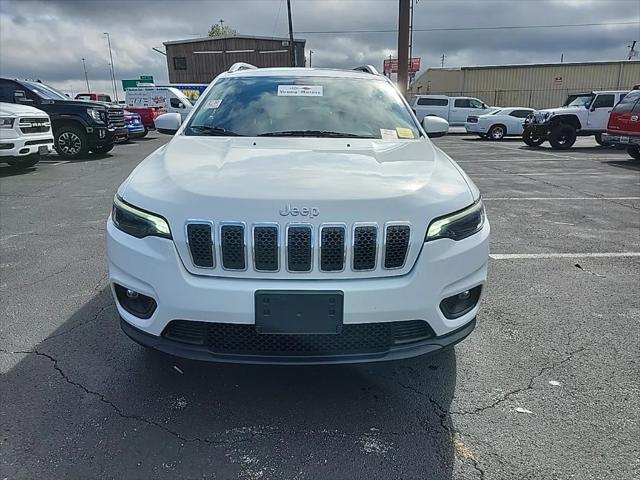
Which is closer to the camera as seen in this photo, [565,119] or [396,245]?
[396,245]

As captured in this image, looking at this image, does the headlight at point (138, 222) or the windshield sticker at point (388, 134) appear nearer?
the headlight at point (138, 222)

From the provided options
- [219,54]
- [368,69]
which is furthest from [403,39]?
[219,54]

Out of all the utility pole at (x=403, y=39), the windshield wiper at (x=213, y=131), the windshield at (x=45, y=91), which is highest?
the utility pole at (x=403, y=39)

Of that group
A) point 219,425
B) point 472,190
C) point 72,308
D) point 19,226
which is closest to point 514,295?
point 472,190

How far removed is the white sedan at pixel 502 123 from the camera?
21.8 metres

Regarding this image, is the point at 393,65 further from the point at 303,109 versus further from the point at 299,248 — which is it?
the point at 299,248

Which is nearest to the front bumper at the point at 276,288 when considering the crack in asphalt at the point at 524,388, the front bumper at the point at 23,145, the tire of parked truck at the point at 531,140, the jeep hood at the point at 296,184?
the jeep hood at the point at 296,184

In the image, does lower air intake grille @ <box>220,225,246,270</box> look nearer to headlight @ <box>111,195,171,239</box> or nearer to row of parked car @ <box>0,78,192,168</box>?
headlight @ <box>111,195,171,239</box>

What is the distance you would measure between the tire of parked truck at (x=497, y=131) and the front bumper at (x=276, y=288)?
854 inches

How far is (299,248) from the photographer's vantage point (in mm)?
2047

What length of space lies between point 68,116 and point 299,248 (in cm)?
1289

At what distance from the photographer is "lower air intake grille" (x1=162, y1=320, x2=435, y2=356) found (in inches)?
83.5

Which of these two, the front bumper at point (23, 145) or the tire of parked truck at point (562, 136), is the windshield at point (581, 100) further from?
the front bumper at point (23, 145)

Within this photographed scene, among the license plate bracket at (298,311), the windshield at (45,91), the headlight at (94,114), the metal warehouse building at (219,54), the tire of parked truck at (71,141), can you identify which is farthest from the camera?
the metal warehouse building at (219,54)
